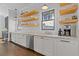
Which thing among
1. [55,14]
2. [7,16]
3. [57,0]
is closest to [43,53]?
[55,14]

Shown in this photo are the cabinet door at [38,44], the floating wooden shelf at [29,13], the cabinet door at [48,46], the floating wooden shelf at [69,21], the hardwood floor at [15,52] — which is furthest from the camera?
the floating wooden shelf at [29,13]

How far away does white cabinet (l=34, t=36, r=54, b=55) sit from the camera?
5458 millimetres

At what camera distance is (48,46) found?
564cm

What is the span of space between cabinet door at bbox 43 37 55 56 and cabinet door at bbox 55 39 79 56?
0.28 meters

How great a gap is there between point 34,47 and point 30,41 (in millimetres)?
675

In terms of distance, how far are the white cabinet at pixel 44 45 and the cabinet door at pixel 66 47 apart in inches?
13.5

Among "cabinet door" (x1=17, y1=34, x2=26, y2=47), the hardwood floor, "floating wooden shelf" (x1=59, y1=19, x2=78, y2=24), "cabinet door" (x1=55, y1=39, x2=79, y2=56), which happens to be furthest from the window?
"cabinet door" (x1=55, y1=39, x2=79, y2=56)

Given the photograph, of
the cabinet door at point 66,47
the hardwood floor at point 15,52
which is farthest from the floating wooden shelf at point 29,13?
the cabinet door at point 66,47

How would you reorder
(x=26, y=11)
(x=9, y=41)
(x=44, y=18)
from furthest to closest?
1. (x=9, y=41)
2. (x=26, y=11)
3. (x=44, y=18)

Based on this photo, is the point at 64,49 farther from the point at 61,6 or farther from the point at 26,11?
the point at 26,11

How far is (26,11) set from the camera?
9.10 m

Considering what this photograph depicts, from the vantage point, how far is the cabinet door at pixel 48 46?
5395mm

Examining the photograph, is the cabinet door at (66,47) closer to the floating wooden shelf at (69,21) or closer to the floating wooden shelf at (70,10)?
the floating wooden shelf at (69,21)

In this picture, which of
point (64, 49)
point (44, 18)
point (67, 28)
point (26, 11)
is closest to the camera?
point (64, 49)
